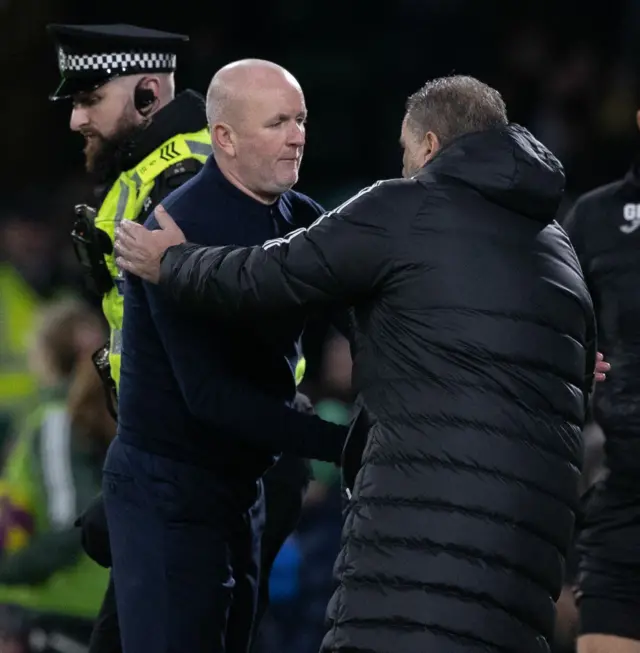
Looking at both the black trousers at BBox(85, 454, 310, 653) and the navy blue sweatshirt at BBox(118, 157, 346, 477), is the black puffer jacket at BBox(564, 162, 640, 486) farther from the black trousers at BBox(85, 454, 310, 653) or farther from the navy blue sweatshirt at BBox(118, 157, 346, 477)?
the navy blue sweatshirt at BBox(118, 157, 346, 477)

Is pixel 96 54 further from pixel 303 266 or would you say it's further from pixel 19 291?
pixel 19 291

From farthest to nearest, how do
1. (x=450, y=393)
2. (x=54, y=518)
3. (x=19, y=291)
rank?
(x=19, y=291) → (x=54, y=518) → (x=450, y=393)

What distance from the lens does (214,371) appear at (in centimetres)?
377

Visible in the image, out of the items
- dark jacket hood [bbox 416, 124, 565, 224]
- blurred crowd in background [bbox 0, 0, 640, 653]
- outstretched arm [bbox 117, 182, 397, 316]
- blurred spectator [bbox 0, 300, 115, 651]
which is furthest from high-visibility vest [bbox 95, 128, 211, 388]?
blurred crowd in background [bbox 0, 0, 640, 653]

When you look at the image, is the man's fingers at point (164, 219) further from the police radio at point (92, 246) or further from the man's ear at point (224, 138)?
the police radio at point (92, 246)

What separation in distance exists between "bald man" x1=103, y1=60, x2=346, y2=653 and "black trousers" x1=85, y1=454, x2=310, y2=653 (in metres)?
0.40

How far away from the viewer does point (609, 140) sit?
29.6ft

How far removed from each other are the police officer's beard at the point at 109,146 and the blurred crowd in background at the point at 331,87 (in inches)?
116

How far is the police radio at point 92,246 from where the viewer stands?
4406 mm

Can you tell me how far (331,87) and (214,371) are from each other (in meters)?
6.41

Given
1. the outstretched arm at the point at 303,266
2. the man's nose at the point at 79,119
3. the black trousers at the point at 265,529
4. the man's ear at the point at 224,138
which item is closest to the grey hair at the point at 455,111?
the outstretched arm at the point at 303,266

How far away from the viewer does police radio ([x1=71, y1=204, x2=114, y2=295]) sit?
14.5ft

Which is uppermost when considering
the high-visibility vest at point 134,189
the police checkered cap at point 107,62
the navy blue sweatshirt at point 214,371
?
the police checkered cap at point 107,62

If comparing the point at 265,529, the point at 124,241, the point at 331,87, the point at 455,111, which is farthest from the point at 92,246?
the point at 331,87
